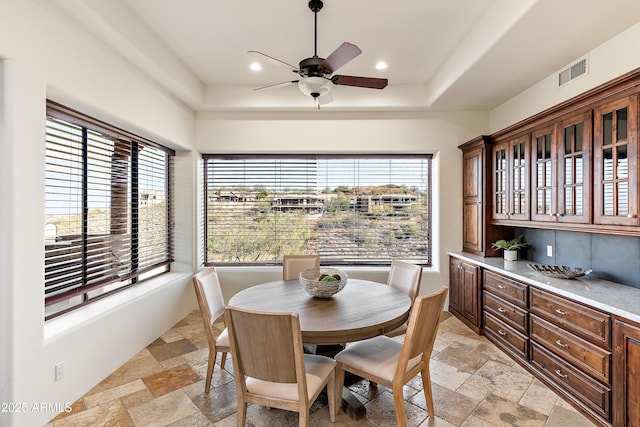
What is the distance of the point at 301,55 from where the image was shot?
3.26m

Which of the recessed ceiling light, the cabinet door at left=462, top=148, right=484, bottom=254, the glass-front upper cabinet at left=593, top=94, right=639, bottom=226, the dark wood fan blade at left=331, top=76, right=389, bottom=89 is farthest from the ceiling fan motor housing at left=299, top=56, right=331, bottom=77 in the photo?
the cabinet door at left=462, top=148, right=484, bottom=254

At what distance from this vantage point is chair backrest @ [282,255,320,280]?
342cm

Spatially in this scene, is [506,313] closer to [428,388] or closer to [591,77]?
[428,388]

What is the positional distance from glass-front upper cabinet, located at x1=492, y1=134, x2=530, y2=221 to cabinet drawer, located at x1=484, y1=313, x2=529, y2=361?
3.60ft

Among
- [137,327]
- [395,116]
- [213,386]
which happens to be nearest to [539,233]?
[395,116]

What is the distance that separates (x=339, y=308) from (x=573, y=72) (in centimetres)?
295

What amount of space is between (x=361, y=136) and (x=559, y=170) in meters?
2.23

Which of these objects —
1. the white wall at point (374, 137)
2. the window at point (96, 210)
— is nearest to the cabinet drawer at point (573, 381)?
the white wall at point (374, 137)

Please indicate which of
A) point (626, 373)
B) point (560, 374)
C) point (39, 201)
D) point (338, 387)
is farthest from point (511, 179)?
point (39, 201)

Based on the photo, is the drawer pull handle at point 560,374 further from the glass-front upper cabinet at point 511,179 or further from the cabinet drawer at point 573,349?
the glass-front upper cabinet at point 511,179

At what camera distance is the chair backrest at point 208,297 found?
234 cm

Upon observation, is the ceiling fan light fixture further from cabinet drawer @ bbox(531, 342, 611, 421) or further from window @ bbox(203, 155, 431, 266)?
cabinet drawer @ bbox(531, 342, 611, 421)

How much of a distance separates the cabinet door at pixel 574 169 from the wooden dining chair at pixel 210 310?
285 cm

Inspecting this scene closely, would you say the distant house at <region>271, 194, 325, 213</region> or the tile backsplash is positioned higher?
the distant house at <region>271, 194, 325, 213</region>
